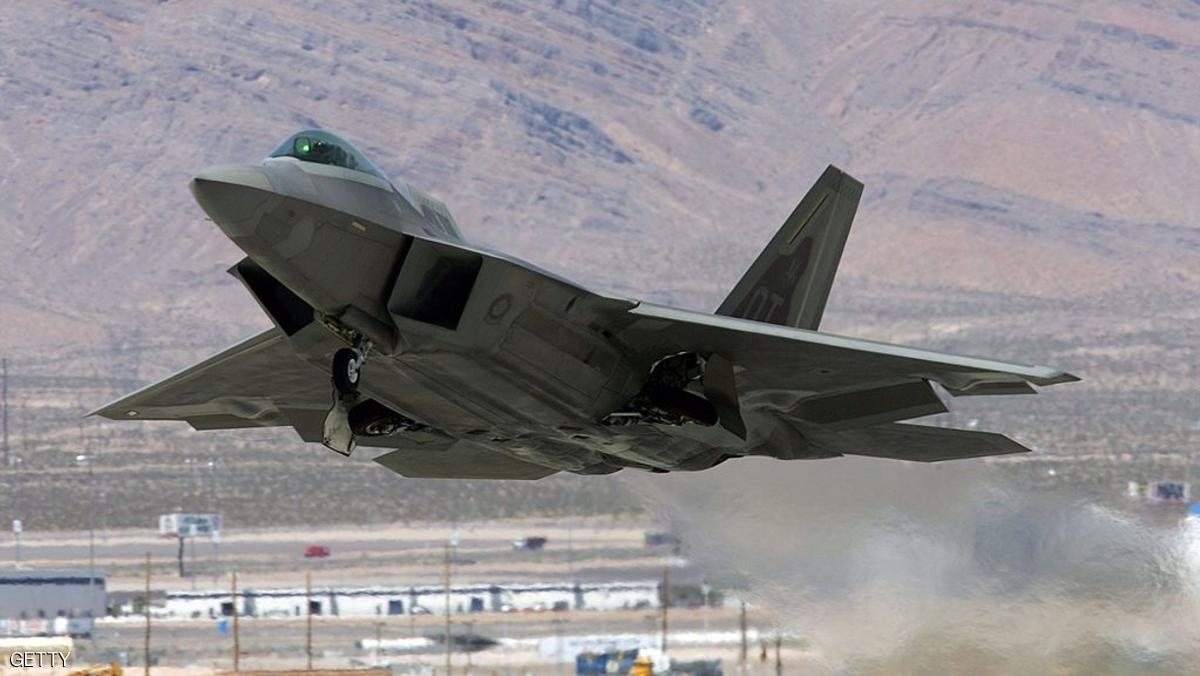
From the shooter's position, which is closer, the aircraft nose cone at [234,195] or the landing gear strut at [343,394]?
the aircraft nose cone at [234,195]

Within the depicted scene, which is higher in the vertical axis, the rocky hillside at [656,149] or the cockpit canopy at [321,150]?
the rocky hillside at [656,149]

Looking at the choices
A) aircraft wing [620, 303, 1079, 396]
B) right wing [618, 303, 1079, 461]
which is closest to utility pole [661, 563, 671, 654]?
right wing [618, 303, 1079, 461]

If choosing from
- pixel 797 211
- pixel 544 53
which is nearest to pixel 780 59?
pixel 544 53

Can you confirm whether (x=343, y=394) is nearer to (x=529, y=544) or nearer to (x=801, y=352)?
(x=801, y=352)

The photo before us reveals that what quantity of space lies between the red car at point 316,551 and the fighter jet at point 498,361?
31781 millimetres

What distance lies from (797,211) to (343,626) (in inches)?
1021

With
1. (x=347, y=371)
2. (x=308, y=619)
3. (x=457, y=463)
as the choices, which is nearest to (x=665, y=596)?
(x=457, y=463)

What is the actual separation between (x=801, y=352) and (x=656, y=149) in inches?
Result: 5425

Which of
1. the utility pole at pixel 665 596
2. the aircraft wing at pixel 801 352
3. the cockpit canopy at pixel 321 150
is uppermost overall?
the cockpit canopy at pixel 321 150

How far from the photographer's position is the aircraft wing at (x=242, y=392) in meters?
22.0

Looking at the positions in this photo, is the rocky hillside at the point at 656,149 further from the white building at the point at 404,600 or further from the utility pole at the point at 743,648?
the utility pole at the point at 743,648

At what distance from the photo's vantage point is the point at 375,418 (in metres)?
20.9

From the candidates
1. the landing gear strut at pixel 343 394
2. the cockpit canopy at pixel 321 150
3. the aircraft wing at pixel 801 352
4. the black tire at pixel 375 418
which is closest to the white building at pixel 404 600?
the black tire at pixel 375 418

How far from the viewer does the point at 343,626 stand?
47844 millimetres
